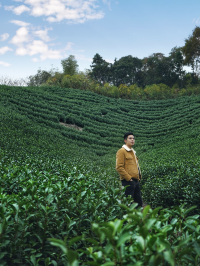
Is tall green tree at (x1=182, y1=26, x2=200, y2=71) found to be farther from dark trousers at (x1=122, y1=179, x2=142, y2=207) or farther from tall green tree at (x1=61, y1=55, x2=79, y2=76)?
dark trousers at (x1=122, y1=179, x2=142, y2=207)

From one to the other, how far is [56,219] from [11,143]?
795 cm

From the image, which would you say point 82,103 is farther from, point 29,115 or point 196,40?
point 196,40

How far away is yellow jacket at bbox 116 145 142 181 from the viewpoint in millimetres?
3793

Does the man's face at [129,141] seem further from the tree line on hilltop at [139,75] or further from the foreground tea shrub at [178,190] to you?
the tree line on hilltop at [139,75]

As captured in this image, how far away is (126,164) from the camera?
3934 mm

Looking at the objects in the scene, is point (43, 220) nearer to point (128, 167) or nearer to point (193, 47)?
point (128, 167)

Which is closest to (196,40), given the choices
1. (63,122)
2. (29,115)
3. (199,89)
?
(199,89)

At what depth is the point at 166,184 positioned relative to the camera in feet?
15.6

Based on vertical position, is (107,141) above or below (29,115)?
below

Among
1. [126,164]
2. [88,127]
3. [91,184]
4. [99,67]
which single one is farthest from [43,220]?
[99,67]

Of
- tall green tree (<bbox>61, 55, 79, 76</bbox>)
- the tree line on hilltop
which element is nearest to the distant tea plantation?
the tree line on hilltop

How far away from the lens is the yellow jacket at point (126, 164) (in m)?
3.79

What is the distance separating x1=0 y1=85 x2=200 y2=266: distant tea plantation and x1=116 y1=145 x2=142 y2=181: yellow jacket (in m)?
0.26

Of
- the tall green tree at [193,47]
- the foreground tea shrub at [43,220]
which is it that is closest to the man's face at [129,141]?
the foreground tea shrub at [43,220]
